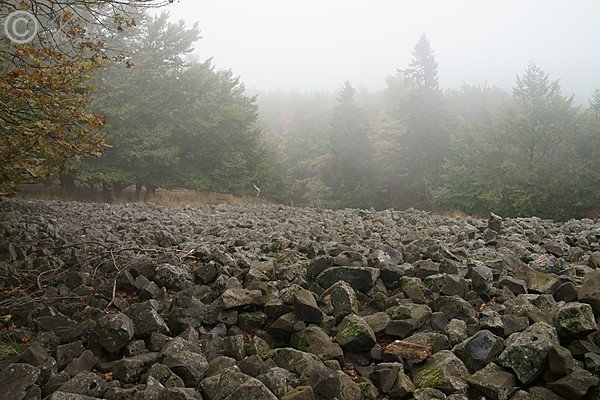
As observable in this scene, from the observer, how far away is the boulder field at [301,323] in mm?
2326

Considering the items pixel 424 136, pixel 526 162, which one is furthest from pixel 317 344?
pixel 424 136

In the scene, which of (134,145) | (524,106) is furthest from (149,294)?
(524,106)

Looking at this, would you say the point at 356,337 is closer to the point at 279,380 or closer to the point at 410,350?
the point at 410,350

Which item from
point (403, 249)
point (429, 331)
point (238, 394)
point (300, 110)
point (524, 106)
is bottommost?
point (238, 394)

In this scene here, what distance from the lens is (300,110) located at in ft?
167

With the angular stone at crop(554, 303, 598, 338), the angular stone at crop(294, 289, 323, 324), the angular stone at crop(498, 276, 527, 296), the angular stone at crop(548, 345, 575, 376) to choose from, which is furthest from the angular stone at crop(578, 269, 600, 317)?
the angular stone at crop(294, 289, 323, 324)

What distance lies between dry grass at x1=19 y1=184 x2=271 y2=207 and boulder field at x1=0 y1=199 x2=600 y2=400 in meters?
12.3

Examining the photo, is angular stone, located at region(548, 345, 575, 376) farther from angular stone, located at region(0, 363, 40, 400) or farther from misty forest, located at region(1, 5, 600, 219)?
misty forest, located at region(1, 5, 600, 219)

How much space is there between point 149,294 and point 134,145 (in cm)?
1769

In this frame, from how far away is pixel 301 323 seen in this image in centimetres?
312

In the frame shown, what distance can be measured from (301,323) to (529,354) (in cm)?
160

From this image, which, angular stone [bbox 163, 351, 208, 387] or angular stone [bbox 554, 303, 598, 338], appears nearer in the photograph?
angular stone [bbox 163, 351, 208, 387]

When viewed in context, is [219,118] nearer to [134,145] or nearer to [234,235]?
[134,145]

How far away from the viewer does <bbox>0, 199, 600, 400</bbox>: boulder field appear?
2.33 meters
